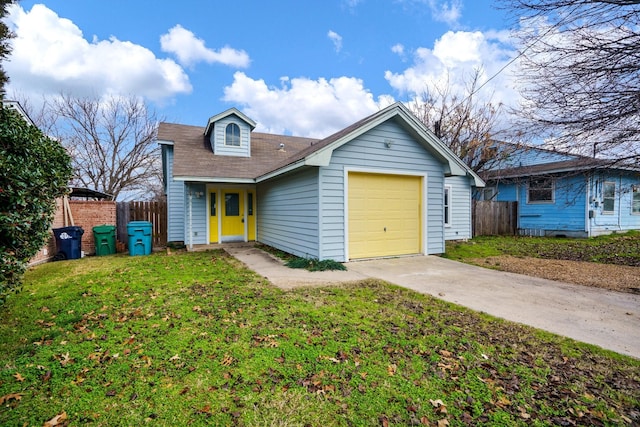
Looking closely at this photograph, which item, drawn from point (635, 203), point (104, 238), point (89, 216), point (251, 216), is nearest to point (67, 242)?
point (104, 238)

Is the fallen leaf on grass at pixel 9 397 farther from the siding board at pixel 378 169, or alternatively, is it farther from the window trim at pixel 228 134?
the window trim at pixel 228 134

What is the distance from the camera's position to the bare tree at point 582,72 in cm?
556

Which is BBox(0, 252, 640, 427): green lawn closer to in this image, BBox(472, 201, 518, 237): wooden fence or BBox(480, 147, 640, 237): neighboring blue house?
BBox(480, 147, 640, 237): neighboring blue house

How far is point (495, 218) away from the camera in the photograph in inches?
616

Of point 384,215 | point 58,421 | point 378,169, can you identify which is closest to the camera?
point 58,421

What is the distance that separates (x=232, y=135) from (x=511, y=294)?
11.5 m

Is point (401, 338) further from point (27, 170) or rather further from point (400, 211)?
point (400, 211)

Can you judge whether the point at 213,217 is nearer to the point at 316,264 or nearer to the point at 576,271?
the point at 316,264

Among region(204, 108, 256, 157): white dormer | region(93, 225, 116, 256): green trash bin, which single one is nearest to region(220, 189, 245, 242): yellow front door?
region(204, 108, 256, 157): white dormer

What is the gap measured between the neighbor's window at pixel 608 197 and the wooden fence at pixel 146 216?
20096 mm

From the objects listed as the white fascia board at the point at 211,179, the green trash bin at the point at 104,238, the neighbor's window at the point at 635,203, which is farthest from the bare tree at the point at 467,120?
the green trash bin at the point at 104,238

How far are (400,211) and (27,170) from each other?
7866 mm

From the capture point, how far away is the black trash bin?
→ 920 cm

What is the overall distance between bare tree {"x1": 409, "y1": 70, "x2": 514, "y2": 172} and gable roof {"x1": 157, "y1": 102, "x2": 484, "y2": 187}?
20.9 feet
